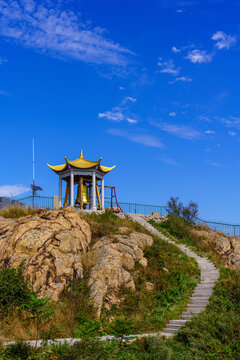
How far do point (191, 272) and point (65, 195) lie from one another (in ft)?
43.5

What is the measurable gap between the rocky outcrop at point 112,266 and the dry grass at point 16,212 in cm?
721

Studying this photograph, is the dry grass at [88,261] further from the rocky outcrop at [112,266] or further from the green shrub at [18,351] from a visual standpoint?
the green shrub at [18,351]

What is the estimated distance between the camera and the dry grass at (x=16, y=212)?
22266 mm

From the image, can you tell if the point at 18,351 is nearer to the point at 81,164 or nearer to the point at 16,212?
the point at 16,212

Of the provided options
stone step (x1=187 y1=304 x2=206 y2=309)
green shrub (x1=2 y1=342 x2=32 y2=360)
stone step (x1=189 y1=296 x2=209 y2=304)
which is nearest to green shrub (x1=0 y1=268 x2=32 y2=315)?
green shrub (x1=2 y1=342 x2=32 y2=360)

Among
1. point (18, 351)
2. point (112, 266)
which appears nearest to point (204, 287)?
point (112, 266)

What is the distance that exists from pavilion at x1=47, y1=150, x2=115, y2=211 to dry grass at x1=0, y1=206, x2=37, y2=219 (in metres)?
4.17

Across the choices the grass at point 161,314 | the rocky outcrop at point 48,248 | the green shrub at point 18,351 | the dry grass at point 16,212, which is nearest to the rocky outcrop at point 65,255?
the rocky outcrop at point 48,248

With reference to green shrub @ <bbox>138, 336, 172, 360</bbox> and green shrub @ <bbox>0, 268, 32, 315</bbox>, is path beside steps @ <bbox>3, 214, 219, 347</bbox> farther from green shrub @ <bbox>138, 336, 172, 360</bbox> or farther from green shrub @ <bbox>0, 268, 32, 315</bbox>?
green shrub @ <bbox>0, 268, 32, 315</bbox>

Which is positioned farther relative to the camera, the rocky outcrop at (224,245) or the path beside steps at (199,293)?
the rocky outcrop at (224,245)

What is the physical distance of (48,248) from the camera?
14.7 metres

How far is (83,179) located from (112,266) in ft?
43.5

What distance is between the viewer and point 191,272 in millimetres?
18312

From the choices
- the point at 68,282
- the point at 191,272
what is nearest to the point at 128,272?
the point at 68,282
